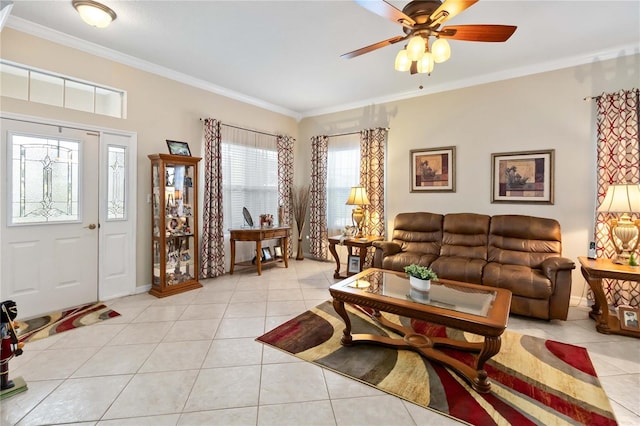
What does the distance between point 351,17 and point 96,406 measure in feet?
11.6

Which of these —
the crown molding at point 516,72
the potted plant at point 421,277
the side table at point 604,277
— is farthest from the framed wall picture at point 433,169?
the potted plant at point 421,277

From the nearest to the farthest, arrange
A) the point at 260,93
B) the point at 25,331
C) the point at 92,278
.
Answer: the point at 25,331, the point at 92,278, the point at 260,93

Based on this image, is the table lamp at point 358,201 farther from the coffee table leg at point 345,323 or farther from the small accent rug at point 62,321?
the small accent rug at point 62,321

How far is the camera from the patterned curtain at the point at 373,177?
16.2 feet

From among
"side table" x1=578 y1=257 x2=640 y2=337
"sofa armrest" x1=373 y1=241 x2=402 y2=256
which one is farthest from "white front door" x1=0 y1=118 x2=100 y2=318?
"side table" x1=578 y1=257 x2=640 y2=337

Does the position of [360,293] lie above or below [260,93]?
below

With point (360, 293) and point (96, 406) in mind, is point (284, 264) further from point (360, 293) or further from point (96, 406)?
point (96, 406)

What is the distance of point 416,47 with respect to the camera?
206cm

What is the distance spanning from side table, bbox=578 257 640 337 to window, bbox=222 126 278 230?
4467mm

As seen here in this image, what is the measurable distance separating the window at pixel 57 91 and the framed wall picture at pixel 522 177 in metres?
4.90

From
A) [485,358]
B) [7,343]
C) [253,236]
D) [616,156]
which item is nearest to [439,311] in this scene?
[485,358]

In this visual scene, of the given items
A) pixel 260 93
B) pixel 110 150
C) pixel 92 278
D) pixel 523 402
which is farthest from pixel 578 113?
pixel 92 278

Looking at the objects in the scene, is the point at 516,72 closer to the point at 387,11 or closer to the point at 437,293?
the point at 387,11

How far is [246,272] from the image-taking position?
4902 mm
